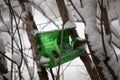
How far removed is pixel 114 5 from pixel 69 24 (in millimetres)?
633

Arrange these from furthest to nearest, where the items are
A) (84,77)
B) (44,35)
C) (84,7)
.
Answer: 1. (84,77)
2. (84,7)
3. (44,35)

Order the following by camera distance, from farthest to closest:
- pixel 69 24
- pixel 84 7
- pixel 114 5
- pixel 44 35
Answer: pixel 114 5, pixel 84 7, pixel 69 24, pixel 44 35

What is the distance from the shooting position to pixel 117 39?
1.87m

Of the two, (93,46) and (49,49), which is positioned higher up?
(49,49)

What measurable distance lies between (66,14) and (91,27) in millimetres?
168

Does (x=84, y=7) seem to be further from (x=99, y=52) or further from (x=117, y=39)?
(x=117, y=39)

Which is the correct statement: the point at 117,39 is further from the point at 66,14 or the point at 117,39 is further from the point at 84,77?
the point at 84,77

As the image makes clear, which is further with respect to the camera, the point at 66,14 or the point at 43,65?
the point at 66,14

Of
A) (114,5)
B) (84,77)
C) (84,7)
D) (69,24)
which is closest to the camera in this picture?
(69,24)

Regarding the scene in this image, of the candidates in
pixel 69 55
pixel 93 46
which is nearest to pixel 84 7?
pixel 93 46

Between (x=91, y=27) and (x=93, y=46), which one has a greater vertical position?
(x=91, y=27)

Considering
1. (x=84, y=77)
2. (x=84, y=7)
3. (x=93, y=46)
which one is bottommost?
(x=84, y=77)

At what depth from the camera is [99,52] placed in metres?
1.41

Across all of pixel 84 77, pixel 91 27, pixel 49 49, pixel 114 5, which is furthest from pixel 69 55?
pixel 84 77
